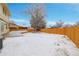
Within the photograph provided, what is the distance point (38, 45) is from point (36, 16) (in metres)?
0.54

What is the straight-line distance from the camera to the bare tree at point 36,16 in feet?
12.0

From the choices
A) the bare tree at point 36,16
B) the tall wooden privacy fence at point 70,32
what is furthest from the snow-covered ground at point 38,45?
the bare tree at point 36,16

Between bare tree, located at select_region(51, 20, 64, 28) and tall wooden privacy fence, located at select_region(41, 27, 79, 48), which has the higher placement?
bare tree, located at select_region(51, 20, 64, 28)

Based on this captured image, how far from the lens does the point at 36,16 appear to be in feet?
12.0

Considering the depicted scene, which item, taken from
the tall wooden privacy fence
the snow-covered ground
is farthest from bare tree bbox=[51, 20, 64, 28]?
the snow-covered ground

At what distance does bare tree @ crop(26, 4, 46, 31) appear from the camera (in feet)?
12.0

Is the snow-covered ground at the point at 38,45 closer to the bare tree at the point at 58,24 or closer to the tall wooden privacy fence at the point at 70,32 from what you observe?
the tall wooden privacy fence at the point at 70,32

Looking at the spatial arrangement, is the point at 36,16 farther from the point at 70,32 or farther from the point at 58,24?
the point at 70,32

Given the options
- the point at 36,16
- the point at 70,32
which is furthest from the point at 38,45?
the point at 70,32

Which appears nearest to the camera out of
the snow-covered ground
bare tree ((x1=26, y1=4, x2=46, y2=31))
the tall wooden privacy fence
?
the snow-covered ground

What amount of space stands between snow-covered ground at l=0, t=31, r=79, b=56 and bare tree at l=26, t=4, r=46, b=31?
20 centimetres

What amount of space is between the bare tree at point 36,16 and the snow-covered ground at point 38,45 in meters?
0.20

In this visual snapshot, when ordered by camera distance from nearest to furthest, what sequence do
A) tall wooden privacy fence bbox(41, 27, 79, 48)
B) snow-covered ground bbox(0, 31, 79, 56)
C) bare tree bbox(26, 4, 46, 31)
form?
1. snow-covered ground bbox(0, 31, 79, 56)
2. bare tree bbox(26, 4, 46, 31)
3. tall wooden privacy fence bbox(41, 27, 79, 48)

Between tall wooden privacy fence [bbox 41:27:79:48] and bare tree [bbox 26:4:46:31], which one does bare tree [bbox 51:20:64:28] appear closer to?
tall wooden privacy fence [bbox 41:27:79:48]
